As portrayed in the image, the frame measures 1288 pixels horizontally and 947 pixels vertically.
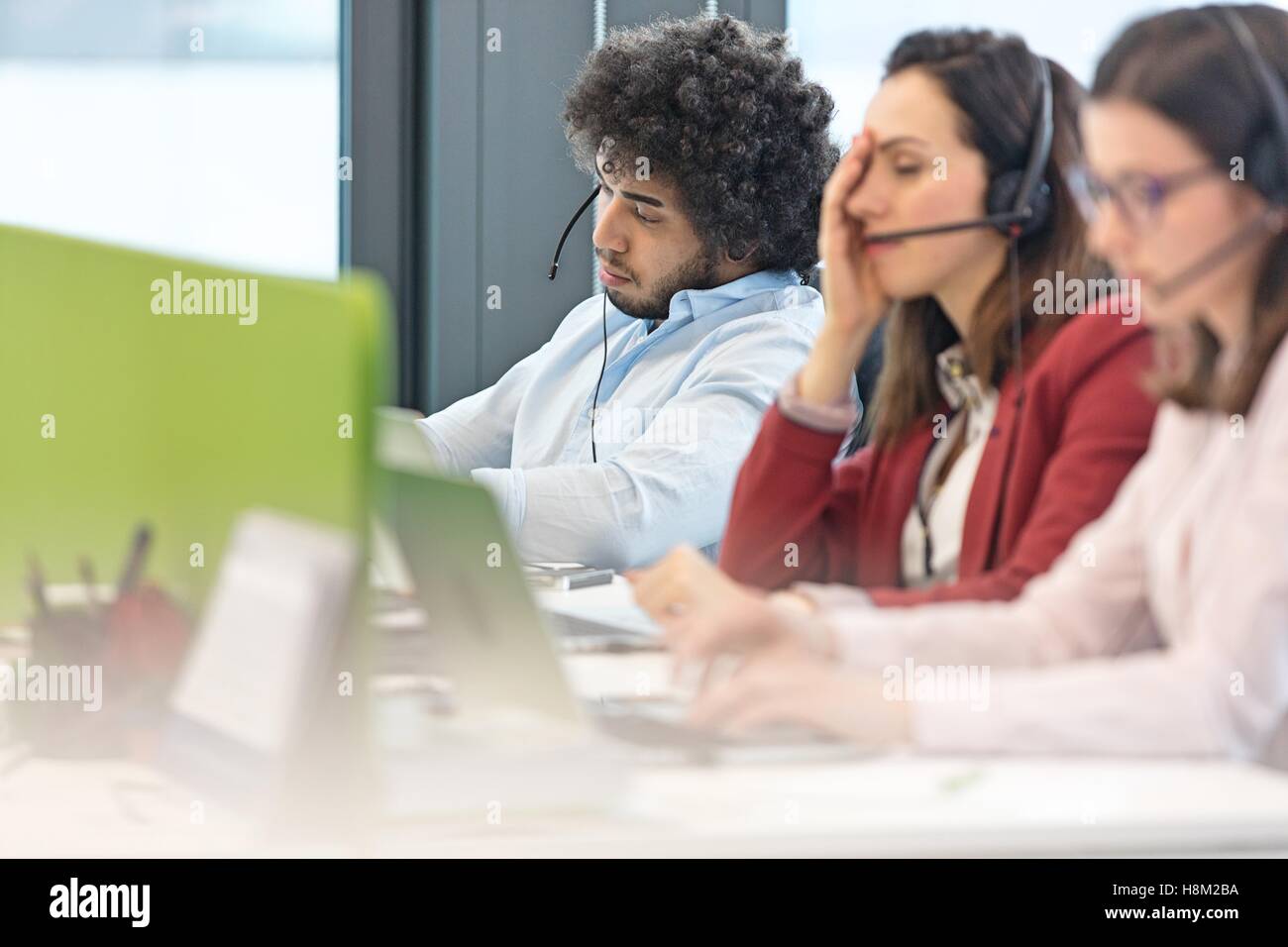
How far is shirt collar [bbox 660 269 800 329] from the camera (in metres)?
2.15

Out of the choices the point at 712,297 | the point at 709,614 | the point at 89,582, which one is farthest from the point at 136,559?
the point at 712,297

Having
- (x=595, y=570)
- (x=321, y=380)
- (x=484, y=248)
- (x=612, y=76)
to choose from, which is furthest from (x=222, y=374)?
(x=484, y=248)

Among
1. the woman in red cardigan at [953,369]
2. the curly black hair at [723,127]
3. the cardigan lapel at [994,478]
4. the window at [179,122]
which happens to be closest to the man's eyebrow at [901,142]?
the woman in red cardigan at [953,369]

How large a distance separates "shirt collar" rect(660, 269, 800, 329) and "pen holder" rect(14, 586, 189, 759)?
1.43 meters

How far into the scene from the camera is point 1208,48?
81 centimetres

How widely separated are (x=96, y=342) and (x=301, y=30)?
7.39ft

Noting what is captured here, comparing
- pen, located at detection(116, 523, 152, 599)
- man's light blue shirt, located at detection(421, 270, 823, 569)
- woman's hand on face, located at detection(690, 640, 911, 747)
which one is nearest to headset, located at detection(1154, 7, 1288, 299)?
woman's hand on face, located at detection(690, 640, 911, 747)

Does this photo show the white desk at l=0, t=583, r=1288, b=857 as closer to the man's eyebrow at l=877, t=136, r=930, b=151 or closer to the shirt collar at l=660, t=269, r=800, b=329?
the man's eyebrow at l=877, t=136, r=930, b=151

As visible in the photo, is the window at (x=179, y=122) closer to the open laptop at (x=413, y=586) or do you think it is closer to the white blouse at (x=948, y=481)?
the open laptop at (x=413, y=586)

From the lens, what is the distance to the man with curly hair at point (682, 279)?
192 cm

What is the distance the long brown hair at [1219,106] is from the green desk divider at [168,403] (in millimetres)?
480
